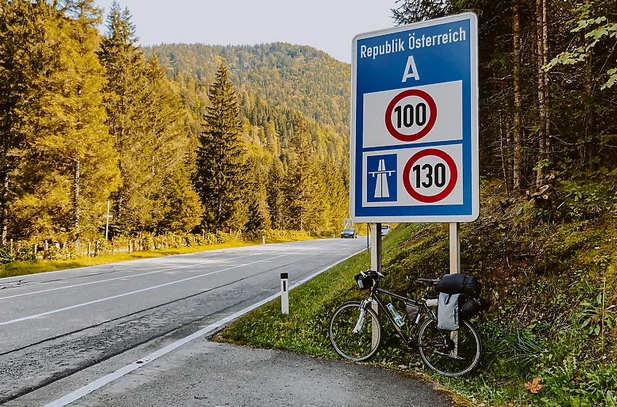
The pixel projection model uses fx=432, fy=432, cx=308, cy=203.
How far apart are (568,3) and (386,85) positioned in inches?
200

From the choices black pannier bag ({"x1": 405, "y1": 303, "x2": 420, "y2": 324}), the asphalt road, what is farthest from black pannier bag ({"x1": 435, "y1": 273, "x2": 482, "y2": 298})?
the asphalt road

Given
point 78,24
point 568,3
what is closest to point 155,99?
point 78,24

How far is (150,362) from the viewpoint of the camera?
5449 millimetres

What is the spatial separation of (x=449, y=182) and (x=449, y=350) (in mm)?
2041

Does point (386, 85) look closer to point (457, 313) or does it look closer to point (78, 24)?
point (457, 313)

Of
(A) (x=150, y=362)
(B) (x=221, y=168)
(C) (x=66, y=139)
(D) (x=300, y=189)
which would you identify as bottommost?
(A) (x=150, y=362)

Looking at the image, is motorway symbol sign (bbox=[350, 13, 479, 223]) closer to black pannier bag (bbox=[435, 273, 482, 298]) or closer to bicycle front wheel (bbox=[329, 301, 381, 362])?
black pannier bag (bbox=[435, 273, 482, 298])

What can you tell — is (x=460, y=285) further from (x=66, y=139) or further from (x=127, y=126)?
(x=127, y=126)

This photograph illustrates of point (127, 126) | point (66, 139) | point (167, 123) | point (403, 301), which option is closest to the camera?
point (403, 301)

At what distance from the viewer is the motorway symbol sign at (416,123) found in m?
5.43

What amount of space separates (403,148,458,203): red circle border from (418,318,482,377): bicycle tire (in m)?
1.55

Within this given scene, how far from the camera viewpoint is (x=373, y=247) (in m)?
6.07

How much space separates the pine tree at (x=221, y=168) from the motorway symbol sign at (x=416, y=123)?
36660 millimetres

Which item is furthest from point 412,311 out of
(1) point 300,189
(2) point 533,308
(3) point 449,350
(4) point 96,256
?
(1) point 300,189
